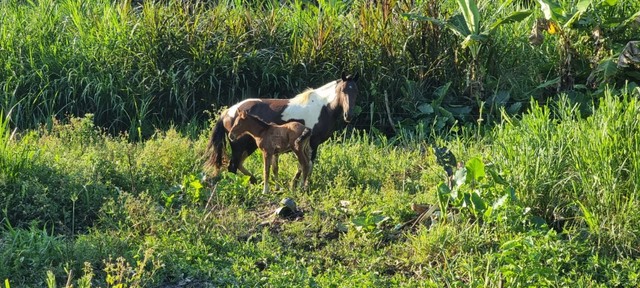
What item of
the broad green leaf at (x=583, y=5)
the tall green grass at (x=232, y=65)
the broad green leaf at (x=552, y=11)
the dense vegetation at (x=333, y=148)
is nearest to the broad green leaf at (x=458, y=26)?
the dense vegetation at (x=333, y=148)

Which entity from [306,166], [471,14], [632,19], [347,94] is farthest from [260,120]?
[632,19]

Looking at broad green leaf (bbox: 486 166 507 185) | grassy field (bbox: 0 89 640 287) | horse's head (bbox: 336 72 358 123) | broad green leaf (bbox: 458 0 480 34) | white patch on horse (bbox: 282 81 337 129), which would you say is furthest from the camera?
broad green leaf (bbox: 458 0 480 34)

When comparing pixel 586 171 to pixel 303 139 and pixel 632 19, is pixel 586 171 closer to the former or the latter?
pixel 303 139

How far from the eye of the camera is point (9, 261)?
642 centimetres

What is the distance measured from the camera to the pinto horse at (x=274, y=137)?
8109 millimetres

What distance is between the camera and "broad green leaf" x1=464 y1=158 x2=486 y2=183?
277 inches

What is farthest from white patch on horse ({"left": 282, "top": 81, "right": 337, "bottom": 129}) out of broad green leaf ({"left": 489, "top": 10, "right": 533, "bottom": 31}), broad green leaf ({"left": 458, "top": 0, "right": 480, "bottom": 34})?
broad green leaf ({"left": 489, "top": 10, "right": 533, "bottom": 31})

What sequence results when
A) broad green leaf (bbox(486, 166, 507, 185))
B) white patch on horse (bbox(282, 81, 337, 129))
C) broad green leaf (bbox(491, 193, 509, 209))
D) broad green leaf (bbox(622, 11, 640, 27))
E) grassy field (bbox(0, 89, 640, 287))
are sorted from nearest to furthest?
grassy field (bbox(0, 89, 640, 287)) → broad green leaf (bbox(491, 193, 509, 209)) → broad green leaf (bbox(486, 166, 507, 185)) → white patch on horse (bbox(282, 81, 337, 129)) → broad green leaf (bbox(622, 11, 640, 27))

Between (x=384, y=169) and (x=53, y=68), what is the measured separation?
3710 millimetres

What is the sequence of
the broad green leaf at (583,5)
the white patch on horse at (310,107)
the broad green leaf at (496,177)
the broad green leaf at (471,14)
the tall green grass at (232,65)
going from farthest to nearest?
the tall green grass at (232,65) < the broad green leaf at (471,14) < the broad green leaf at (583,5) < the white patch on horse at (310,107) < the broad green leaf at (496,177)

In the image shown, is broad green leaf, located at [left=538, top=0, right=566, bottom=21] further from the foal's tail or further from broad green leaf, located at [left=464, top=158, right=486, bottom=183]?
broad green leaf, located at [left=464, top=158, right=486, bottom=183]

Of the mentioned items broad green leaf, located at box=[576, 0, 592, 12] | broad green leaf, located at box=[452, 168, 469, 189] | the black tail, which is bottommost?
the black tail

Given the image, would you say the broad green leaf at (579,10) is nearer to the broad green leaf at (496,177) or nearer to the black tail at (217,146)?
the broad green leaf at (496,177)

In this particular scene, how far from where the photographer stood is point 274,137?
8.12 metres
